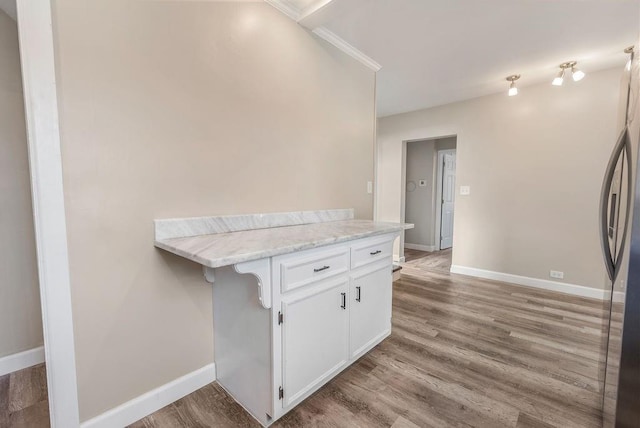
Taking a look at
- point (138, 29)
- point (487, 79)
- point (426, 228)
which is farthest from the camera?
point (426, 228)

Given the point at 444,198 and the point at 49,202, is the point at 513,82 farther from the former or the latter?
the point at 49,202

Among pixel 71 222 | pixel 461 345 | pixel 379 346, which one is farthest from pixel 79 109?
pixel 461 345

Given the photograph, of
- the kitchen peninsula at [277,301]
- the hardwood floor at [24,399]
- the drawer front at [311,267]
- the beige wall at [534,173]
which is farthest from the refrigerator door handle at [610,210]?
the hardwood floor at [24,399]

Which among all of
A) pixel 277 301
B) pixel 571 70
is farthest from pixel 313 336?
pixel 571 70

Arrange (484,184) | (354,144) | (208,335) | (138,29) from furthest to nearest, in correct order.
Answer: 1. (484,184)
2. (354,144)
3. (208,335)
4. (138,29)

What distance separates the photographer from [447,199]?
5.50 meters

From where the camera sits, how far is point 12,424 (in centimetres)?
129

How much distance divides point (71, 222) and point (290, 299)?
100 cm

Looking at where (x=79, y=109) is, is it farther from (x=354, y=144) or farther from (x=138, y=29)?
(x=354, y=144)

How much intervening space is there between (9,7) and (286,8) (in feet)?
5.30

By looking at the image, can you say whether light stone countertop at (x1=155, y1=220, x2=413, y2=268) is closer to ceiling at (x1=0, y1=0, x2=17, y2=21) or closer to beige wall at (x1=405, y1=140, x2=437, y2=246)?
ceiling at (x1=0, y1=0, x2=17, y2=21)

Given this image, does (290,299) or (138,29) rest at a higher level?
(138,29)

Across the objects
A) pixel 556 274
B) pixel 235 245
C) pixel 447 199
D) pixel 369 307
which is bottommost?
pixel 556 274

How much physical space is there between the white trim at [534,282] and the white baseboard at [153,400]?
3423 mm
